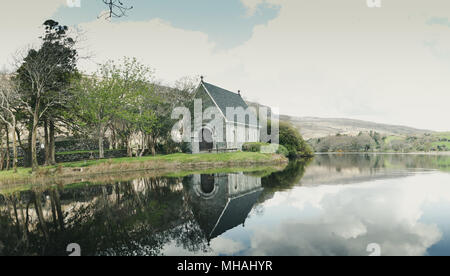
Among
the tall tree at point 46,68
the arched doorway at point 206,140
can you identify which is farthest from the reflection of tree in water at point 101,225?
the arched doorway at point 206,140

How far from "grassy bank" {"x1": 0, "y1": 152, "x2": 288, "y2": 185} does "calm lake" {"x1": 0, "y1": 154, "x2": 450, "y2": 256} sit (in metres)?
9.33

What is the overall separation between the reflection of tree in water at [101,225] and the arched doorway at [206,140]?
23.5m

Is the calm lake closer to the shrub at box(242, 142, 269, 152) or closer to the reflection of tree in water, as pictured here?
the reflection of tree in water

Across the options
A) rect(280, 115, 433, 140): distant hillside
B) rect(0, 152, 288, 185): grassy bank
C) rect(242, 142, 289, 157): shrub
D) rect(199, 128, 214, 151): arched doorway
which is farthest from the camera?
rect(280, 115, 433, 140): distant hillside

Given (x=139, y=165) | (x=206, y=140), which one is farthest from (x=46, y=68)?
(x=206, y=140)

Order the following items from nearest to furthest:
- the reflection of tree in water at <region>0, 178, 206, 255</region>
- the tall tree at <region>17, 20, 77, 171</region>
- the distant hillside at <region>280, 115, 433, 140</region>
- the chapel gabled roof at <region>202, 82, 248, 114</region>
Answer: the reflection of tree in water at <region>0, 178, 206, 255</region>
the tall tree at <region>17, 20, 77, 171</region>
the chapel gabled roof at <region>202, 82, 248, 114</region>
the distant hillside at <region>280, 115, 433, 140</region>

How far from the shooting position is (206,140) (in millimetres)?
→ 35562

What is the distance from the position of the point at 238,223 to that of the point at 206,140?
2863 centimetres

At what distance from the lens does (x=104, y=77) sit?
98.2 ft

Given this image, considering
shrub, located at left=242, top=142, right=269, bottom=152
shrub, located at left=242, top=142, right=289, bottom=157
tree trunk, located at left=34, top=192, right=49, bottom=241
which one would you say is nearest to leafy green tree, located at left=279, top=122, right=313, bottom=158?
shrub, located at left=242, top=142, right=289, bottom=157

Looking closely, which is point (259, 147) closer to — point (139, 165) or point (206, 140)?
point (206, 140)

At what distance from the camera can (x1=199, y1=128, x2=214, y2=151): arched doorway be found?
116 feet

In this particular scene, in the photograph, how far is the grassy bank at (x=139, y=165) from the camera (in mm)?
19938

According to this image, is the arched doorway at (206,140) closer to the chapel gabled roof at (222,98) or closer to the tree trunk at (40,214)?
the chapel gabled roof at (222,98)
